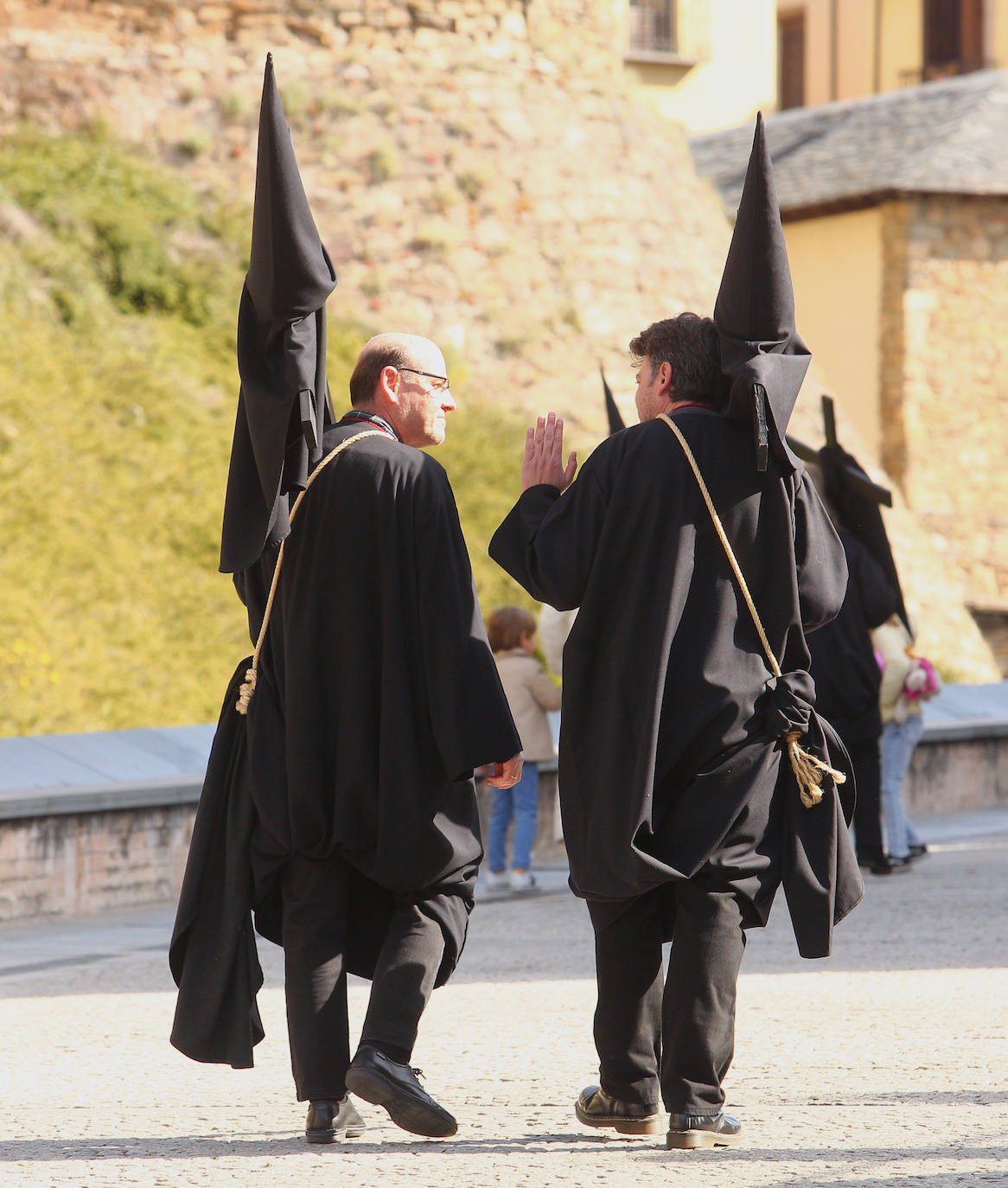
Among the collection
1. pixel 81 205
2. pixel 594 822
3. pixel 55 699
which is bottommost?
pixel 55 699

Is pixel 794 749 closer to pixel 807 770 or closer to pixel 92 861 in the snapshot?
pixel 807 770

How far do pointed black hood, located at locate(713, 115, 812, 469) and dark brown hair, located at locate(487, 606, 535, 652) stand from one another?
5.28m

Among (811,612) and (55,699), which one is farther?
(55,699)

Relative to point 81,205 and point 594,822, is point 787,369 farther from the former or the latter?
point 81,205

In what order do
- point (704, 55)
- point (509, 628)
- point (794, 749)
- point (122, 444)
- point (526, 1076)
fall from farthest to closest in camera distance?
1. point (704, 55)
2. point (122, 444)
3. point (509, 628)
4. point (526, 1076)
5. point (794, 749)

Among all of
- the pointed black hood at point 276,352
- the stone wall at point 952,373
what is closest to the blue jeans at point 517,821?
the pointed black hood at point 276,352

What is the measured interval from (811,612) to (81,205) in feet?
47.6

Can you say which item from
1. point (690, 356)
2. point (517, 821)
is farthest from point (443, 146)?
point (690, 356)

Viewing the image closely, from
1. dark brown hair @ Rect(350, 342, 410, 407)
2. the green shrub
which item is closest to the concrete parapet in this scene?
the green shrub

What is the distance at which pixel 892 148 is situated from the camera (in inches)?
1084

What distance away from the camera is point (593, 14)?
22.9 m

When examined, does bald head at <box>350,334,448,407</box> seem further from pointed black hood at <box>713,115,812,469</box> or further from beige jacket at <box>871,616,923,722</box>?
beige jacket at <box>871,616,923,722</box>

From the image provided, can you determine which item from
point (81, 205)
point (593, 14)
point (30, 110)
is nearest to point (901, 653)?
point (81, 205)

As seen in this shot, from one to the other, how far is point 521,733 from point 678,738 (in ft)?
16.9
